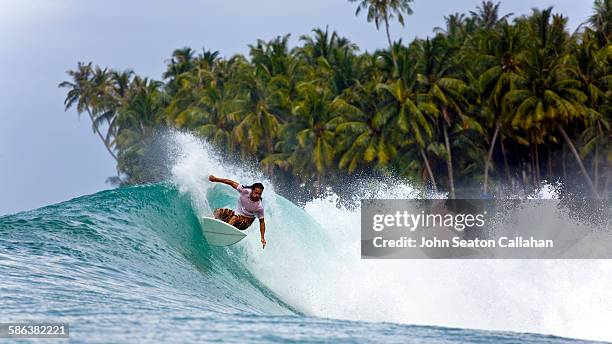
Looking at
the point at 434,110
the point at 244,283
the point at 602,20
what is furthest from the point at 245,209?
the point at 602,20

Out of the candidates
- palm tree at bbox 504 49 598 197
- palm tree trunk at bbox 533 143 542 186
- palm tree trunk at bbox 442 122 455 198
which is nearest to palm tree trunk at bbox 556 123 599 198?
palm tree at bbox 504 49 598 197

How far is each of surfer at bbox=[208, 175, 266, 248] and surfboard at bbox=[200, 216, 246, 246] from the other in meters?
0.11

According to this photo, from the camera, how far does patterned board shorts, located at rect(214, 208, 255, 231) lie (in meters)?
15.2

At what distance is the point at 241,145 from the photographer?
5178 centimetres

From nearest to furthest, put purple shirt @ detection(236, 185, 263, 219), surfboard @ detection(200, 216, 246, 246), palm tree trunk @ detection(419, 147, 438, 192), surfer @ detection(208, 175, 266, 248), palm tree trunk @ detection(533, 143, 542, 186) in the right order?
surfer @ detection(208, 175, 266, 248) < purple shirt @ detection(236, 185, 263, 219) < surfboard @ detection(200, 216, 246, 246) < palm tree trunk @ detection(419, 147, 438, 192) < palm tree trunk @ detection(533, 143, 542, 186)

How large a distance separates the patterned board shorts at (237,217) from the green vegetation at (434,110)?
102 ft

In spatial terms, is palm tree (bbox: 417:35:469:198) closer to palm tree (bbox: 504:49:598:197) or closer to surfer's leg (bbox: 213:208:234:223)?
palm tree (bbox: 504:49:598:197)

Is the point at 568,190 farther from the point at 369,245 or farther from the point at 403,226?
the point at 369,245

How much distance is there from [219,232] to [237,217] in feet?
1.67

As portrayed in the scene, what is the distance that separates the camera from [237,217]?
50.1 ft

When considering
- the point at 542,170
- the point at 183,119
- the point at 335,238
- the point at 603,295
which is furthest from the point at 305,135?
the point at 603,295

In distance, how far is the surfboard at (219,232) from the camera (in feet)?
50.5

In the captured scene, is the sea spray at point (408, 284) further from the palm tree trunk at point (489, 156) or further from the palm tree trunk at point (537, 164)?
the palm tree trunk at point (537, 164)

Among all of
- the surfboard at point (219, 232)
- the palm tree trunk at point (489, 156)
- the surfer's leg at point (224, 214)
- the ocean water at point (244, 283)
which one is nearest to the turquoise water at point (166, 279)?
the ocean water at point (244, 283)
